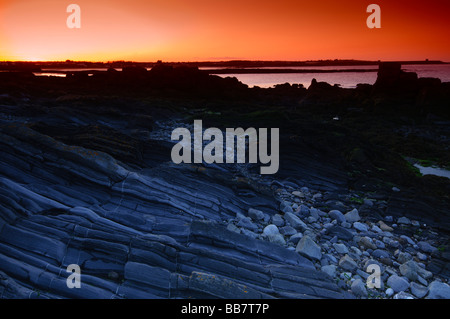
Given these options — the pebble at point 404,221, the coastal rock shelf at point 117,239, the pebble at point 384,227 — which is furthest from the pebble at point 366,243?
the pebble at point 404,221

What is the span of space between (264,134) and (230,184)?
11.7m

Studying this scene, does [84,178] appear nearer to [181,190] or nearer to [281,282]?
[181,190]

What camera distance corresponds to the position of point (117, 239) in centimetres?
750

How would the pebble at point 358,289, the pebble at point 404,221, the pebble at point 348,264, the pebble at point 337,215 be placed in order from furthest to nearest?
the pebble at point 404,221
the pebble at point 337,215
the pebble at point 348,264
the pebble at point 358,289

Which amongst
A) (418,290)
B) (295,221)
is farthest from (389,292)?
(295,221)

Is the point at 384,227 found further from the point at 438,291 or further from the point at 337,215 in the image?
the point at 438,291

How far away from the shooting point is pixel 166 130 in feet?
87.0

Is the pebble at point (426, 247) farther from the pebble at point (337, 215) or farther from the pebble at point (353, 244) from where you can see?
the pebble at point (337, 215)

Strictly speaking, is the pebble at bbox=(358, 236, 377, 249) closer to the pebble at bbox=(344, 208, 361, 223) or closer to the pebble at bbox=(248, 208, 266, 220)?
the pebble at bbox=(344, 208, 361, 223)

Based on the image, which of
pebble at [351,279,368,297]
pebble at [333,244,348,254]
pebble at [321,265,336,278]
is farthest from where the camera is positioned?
pebble at [333,244,348,254]

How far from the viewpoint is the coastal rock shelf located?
21.2ft

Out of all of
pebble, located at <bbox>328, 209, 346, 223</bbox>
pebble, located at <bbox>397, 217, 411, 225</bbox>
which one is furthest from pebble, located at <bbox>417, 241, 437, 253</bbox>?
pebble, located at <bbox>328, 209, 346, 223</bbox>

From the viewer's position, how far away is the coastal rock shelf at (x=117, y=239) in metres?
6.45
